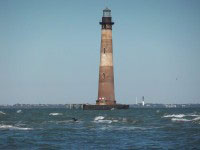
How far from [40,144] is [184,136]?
13.7 metres

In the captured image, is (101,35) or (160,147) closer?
(160,147)

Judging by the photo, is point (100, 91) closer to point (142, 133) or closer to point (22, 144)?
point (142, 133)

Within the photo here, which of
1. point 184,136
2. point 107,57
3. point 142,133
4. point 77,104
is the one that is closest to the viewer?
point 184,136

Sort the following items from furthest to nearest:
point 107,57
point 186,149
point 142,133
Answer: point 107,57 < point 142,133 < point 186,149

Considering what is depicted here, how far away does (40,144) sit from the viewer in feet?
140

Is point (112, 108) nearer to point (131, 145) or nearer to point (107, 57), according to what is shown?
point (107, 57)

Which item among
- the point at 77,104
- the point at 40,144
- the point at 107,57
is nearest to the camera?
the point at 40,144

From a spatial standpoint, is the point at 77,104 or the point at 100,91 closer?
the point at 100,91

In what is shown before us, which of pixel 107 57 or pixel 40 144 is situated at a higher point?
pixel 107 57

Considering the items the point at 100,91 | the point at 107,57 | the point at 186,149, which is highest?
the point at 107,57

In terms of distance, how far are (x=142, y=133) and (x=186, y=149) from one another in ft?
42.6

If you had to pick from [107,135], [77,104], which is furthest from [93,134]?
[77,104]

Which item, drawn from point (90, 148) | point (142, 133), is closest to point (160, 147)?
point (90, 148)

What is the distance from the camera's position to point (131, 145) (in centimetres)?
4119
